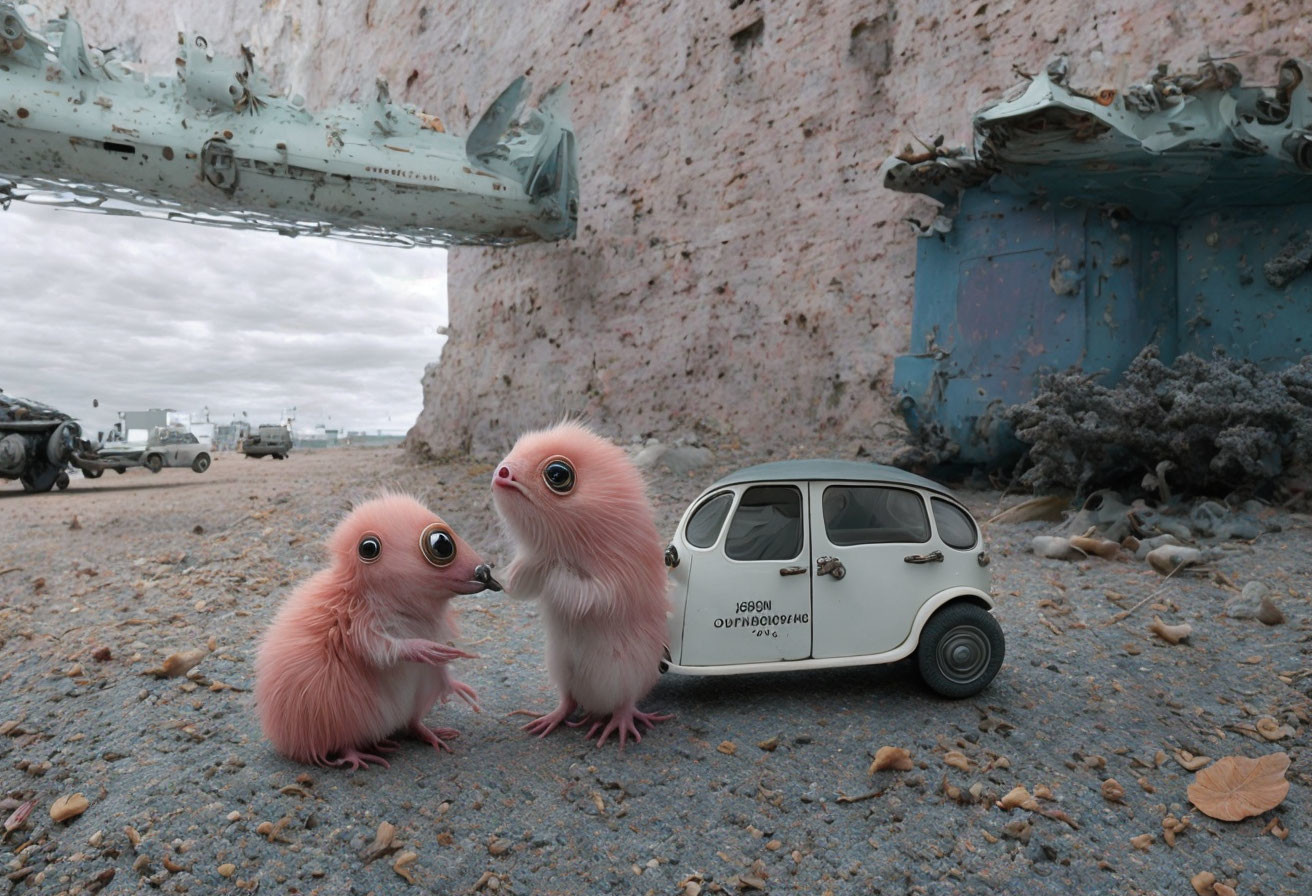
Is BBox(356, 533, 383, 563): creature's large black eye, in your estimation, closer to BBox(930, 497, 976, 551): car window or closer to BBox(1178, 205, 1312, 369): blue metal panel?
BBox(930, 497, 976, 551): car window

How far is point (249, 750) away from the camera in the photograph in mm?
2152

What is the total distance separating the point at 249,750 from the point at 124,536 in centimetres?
500

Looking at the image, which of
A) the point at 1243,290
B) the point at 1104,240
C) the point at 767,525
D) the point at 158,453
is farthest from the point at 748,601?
the point at 158,453

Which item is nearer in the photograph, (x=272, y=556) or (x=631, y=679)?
(x=631, y=679)

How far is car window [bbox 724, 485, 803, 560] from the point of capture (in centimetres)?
242

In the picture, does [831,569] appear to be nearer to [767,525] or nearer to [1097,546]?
[767,525]

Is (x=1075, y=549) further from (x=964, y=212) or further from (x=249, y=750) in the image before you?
(x=249, y=750)

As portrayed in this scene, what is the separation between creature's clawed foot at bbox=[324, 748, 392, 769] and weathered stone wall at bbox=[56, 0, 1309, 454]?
555 cm

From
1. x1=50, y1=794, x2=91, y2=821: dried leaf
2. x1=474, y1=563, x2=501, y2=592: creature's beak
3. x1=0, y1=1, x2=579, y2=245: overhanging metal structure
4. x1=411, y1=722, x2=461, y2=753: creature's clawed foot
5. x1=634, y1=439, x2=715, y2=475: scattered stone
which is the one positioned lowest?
x1=50, y1=794, x2=91, y2=821: dried leaf

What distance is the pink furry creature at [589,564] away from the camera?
6.57 ft

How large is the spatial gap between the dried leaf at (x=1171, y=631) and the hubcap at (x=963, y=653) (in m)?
1.08

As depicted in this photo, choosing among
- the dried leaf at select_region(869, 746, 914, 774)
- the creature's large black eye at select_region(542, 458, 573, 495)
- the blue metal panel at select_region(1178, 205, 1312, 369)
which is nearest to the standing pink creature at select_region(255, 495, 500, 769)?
the creature's large black eye at select_region(542, 458, 573, 495)

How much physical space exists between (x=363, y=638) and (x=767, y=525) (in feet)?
3.94

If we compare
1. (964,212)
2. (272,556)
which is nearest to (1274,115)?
(964,212)
